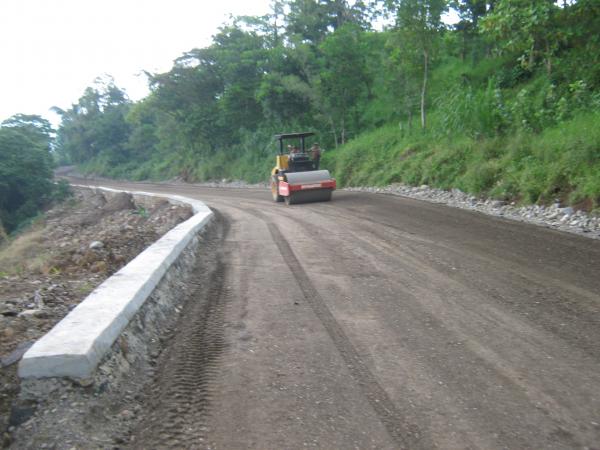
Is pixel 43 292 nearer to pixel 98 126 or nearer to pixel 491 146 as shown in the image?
pixel 491 146

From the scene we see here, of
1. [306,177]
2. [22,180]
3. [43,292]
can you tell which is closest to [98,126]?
[22,180]

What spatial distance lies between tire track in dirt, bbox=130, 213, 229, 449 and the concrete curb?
44cm

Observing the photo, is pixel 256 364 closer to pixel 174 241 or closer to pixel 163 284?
pixel 163 284

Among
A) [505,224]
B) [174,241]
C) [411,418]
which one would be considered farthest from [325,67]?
[411,418]

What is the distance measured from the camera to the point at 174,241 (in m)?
7.14

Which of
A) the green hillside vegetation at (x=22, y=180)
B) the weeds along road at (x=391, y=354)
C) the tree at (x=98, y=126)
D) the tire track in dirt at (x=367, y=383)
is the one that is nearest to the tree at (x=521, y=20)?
the weeds along road at (x=391, y=354)

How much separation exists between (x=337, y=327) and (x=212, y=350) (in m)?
1.11

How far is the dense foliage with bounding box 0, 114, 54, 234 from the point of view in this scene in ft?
112

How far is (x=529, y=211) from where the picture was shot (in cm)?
1047

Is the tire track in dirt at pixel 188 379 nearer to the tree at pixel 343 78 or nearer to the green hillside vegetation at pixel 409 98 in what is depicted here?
the green hillside vegetation at pixel 409 98

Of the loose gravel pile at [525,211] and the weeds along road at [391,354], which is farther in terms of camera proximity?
the loose gravel pile at [525,211]

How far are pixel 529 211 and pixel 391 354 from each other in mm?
8093

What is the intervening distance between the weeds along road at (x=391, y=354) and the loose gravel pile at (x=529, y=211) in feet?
6.71

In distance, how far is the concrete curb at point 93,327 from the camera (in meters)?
2.98
